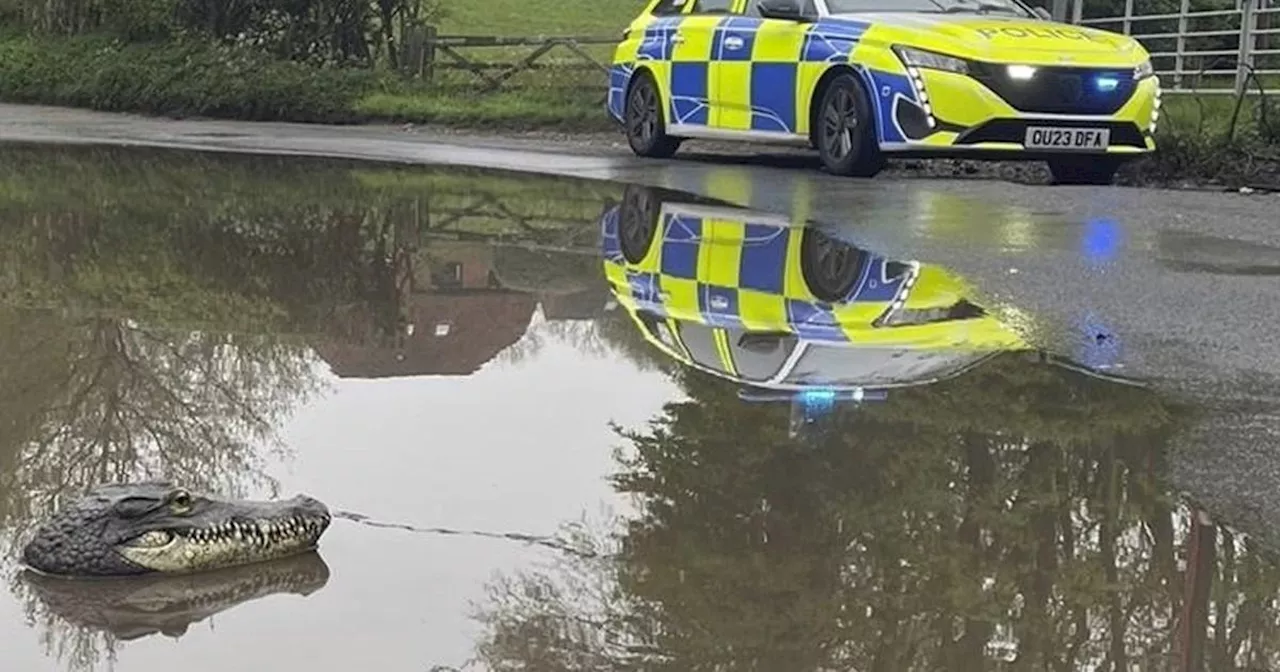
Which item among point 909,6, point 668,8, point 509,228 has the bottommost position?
point 509,228

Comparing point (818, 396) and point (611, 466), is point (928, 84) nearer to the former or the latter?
point (818, 396)

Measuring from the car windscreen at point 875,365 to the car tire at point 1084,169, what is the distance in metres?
6.13

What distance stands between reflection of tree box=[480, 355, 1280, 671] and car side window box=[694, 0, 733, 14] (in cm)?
864

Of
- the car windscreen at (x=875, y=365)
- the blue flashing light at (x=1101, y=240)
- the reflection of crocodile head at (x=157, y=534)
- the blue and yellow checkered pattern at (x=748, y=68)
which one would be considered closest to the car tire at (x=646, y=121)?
the blue and yellow checkered pattern at (x=748, y=68)

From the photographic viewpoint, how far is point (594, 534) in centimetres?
331

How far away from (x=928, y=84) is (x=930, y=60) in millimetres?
149

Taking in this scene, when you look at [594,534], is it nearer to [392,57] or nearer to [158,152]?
[158,152]

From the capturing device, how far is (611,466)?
3783mm

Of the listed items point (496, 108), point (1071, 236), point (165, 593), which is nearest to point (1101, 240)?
point (1071, 236)

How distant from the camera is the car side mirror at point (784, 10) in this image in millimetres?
11398

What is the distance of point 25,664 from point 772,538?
1.31 m

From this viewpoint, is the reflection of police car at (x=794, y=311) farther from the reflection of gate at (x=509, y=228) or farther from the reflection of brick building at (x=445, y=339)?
the reflection of brick building at (x=445, y=339)

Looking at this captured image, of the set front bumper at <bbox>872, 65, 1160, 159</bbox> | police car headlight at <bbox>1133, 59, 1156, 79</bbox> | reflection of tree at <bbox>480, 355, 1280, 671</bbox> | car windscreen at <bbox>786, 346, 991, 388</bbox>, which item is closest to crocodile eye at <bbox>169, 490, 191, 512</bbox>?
reflection of tree at <bbox>480, 355, 1280, 671</bbox>

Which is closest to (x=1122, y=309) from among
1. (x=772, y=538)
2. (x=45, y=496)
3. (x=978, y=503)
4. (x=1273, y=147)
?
(x=978, y=503)
